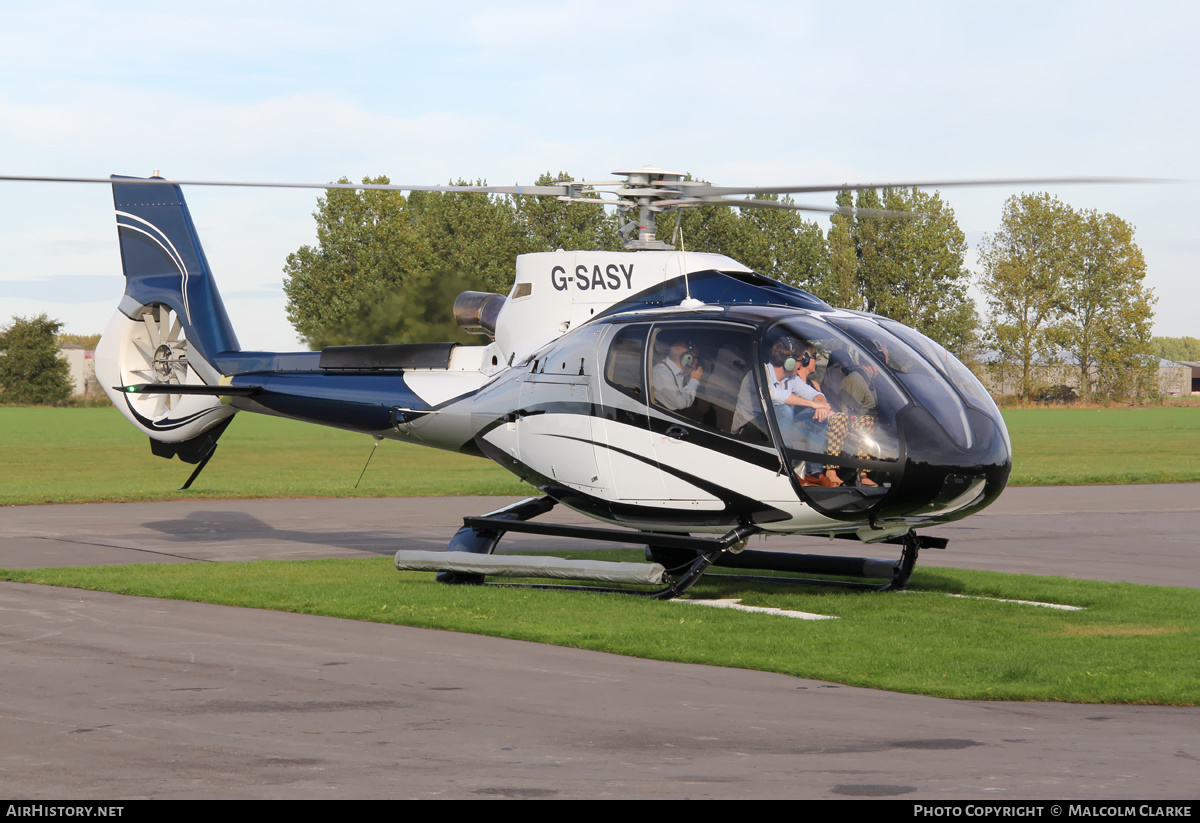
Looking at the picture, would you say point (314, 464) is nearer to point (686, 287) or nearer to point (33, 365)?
point (686, 287)

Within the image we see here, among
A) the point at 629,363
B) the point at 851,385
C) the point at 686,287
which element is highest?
the point at 686,287

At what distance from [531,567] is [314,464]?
92.9 feet

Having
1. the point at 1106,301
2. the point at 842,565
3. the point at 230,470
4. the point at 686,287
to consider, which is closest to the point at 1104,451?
the point at 230,470

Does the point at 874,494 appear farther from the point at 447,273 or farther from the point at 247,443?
the point at 247,443

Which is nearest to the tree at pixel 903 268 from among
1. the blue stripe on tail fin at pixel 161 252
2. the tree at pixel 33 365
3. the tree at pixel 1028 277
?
the tree at pixel 1028 277

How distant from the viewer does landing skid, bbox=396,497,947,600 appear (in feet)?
40.3

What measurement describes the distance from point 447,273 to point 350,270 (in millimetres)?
36041

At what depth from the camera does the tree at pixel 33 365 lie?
9012cm

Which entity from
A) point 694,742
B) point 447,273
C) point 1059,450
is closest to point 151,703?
point 694,742

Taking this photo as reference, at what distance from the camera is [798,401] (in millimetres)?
11383

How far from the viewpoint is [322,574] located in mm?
14750

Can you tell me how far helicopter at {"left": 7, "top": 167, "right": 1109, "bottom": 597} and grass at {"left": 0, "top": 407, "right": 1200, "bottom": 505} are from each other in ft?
38.5

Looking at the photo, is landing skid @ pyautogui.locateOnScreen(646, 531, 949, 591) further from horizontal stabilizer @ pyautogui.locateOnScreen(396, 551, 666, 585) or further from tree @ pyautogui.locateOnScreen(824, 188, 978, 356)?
tree @ pyautogui.locateOnScreen(824, 188, 978, 356)

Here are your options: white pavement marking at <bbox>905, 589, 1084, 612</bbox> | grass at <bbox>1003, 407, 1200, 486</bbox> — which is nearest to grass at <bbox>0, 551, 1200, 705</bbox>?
white pavement marking at <bbox>905, 589, 1084, 612</bbox>
